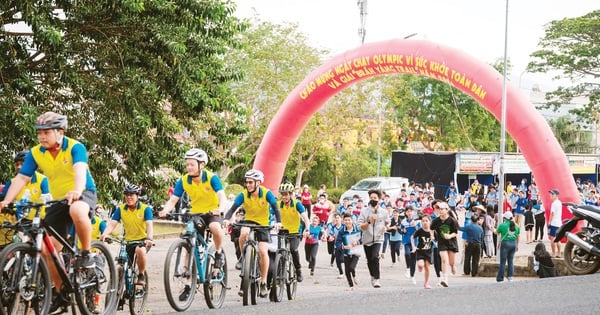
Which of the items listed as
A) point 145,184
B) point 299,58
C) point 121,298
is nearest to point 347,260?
point 145,184

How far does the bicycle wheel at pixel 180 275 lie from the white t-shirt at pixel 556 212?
1163 centimetres

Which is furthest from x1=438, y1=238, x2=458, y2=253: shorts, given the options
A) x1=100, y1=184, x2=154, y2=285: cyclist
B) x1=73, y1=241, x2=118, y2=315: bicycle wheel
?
x1=73, y1=241, x2=118, y2=315: bicycle wheel

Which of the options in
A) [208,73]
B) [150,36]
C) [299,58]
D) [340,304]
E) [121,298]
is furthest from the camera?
[299,58]

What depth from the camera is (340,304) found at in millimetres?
8625

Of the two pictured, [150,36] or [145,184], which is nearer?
[150,36]

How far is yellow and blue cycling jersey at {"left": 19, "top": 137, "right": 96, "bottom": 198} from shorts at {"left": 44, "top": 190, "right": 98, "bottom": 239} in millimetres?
144

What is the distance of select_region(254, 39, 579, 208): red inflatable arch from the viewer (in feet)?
64.3

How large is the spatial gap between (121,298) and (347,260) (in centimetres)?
623

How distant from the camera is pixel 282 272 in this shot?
11.8 metres

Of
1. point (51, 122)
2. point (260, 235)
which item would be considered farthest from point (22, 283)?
point (260, 235)

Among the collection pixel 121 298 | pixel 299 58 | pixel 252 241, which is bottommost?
pixel 121 298

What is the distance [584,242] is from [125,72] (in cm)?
781

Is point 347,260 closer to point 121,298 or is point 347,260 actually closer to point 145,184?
point 145,184

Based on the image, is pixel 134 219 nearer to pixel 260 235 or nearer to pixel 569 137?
pixel 260 235
